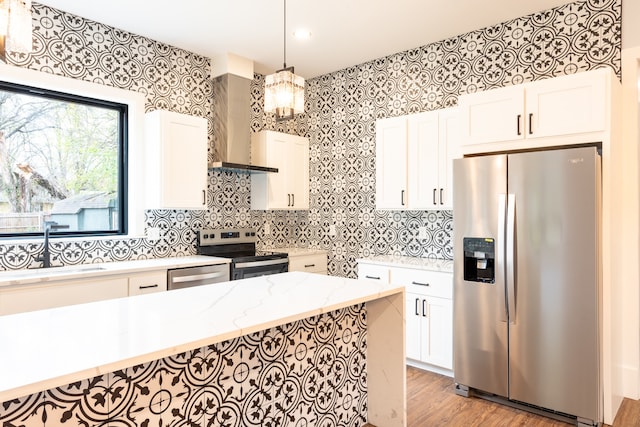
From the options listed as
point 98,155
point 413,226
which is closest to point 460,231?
point 413,226

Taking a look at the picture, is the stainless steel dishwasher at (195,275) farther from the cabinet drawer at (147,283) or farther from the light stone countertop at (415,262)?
the light stone countertop at (415,262)

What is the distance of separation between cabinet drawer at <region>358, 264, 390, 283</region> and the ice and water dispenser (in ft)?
2.91

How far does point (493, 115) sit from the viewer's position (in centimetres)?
304

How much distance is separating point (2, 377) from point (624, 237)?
3.59 m

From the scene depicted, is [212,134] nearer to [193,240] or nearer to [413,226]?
[193,240]

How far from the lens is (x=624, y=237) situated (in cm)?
301

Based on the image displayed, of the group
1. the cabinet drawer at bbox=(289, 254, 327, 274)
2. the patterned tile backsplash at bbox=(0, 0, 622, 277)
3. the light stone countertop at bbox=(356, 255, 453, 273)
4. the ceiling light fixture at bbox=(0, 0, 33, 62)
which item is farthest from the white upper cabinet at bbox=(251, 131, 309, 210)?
the ceiling light fixture at bbox=(0, 0, 33, 62)

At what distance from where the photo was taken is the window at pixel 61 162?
10.4 feet

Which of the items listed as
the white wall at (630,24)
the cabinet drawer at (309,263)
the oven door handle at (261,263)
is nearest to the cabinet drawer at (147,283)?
the oven door handle at (261,263)

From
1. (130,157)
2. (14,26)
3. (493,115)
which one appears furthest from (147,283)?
(493,115)

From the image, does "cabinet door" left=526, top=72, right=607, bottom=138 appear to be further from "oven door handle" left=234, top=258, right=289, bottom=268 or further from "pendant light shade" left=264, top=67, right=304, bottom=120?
Answer: "oven door handle" left=234, top=258, right=289, bottom=268

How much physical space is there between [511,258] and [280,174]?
2.64m

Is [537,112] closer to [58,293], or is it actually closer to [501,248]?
[501,248]

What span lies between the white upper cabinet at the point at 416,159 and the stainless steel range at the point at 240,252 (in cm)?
117
